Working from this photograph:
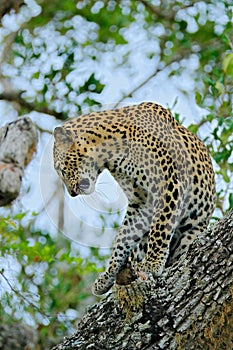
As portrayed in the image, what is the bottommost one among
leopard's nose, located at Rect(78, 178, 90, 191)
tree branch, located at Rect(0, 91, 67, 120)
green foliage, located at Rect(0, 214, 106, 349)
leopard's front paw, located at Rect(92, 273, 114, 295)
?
green foliage, located at Rect(0, 214, 106, 349)

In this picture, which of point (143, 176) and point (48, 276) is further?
point (48, 276)

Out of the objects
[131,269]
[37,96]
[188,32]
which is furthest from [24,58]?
[131,269]

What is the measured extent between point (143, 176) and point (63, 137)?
1.84 feet

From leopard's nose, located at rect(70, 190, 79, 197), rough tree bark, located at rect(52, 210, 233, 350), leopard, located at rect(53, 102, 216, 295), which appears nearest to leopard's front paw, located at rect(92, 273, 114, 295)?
leopard, located at rect(53, 102, 216, 295)

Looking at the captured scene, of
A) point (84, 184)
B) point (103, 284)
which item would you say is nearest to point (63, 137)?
point (84, 184)

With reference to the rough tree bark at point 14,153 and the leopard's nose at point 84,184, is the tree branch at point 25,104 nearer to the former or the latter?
the rough tree bark at point 14,153

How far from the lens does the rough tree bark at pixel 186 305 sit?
208 inches

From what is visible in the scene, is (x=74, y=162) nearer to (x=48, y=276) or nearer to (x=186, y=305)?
(x=186, y=305)

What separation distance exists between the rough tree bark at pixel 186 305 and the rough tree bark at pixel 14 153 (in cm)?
100

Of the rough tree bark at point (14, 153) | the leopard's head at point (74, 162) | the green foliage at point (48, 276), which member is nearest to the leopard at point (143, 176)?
the leopard's head at point (74, 162)

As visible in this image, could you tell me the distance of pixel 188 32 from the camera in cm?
1280

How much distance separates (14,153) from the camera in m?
6.28

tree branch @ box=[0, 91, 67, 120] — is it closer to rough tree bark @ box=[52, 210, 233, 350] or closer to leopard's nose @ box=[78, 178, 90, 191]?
leopard's nose @ box=[78, 178, 90, 191]

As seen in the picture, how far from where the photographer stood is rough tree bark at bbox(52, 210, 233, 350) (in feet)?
17.3
